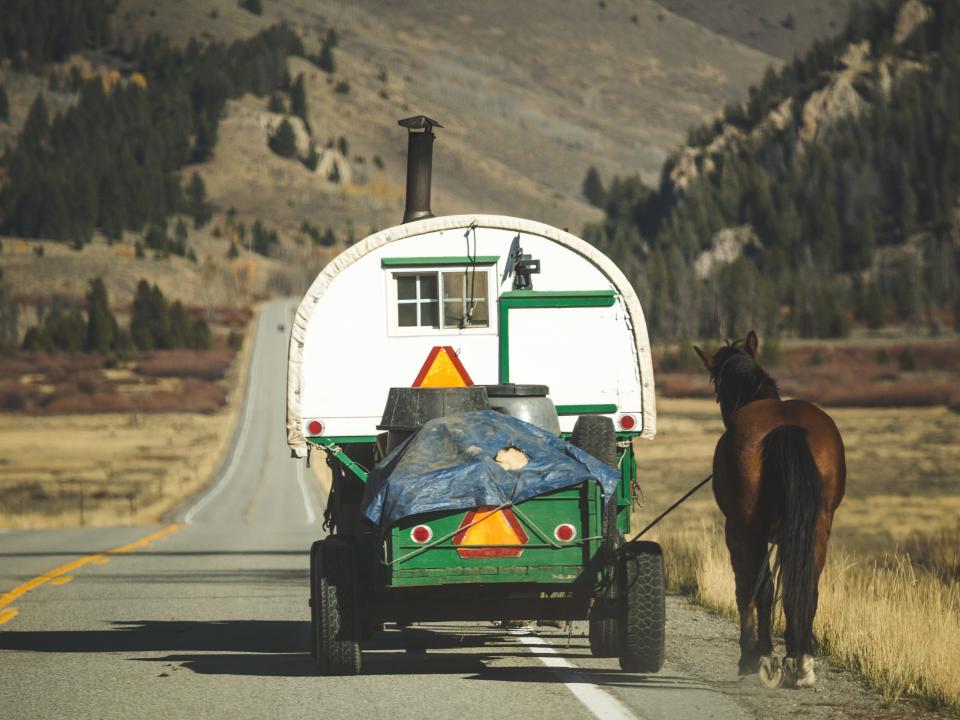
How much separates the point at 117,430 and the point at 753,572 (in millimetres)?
73887

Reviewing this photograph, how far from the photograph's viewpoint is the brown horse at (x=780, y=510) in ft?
28.2

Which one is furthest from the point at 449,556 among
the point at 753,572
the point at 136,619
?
the point at 136,619

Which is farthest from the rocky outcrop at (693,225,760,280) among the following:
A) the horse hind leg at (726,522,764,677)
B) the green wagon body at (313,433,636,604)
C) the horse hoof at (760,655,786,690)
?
the green wagon body at (313,433,636,604)

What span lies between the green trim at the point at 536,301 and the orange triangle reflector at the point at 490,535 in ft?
10.5

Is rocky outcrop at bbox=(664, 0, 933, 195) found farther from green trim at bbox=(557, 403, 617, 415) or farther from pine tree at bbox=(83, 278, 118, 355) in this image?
green trim at bbox=(557, 403, 617, 415)

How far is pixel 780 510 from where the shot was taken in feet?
29.7

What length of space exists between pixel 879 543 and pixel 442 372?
51.0 feet

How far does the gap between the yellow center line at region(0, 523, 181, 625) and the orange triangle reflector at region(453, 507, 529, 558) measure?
257 inches

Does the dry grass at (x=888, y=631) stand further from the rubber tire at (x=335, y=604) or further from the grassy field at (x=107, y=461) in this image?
the grassy field at (x=107, y=461)

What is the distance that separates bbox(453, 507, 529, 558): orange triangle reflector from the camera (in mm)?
8641

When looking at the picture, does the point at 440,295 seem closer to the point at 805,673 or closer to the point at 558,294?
the point at 558,294

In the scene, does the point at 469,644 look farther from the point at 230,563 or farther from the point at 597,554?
the point at 230,563

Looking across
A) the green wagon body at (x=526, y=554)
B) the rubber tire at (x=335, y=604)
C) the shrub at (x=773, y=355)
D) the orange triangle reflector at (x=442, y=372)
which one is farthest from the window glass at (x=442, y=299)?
the shrub at (x=773, y=355)

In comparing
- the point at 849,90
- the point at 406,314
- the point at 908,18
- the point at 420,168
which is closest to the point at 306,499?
the point at 420,168
